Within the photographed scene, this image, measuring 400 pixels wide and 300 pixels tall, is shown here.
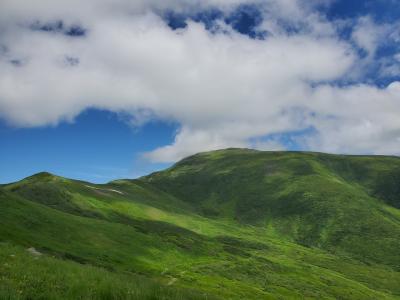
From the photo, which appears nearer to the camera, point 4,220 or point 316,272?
point 4,220

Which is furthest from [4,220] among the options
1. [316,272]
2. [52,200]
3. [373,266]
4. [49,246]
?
[373,266]

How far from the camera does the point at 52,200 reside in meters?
139

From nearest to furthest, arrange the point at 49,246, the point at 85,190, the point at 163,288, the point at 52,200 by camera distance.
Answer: the point at 163,288
the point at 49,246
the point at 52,200
the point at 85,190

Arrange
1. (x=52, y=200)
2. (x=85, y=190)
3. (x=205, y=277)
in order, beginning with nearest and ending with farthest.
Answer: (x=205, y=277), (x=52, y=200), (x=85, y=190)

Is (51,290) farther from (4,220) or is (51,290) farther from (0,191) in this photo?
(0,191)

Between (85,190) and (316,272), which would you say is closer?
(316,272)

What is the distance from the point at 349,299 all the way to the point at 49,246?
79.7 meters

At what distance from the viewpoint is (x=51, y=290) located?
651 inches

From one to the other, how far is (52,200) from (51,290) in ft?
425

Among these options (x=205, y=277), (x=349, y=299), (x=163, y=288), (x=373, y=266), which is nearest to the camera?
(x=163, y=288)

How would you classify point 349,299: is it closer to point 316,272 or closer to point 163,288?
point 316,272

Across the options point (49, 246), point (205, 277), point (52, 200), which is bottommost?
point (205, 277)

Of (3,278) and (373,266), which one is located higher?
(3,278)

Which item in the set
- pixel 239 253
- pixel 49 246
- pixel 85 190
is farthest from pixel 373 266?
pixel 49 246
